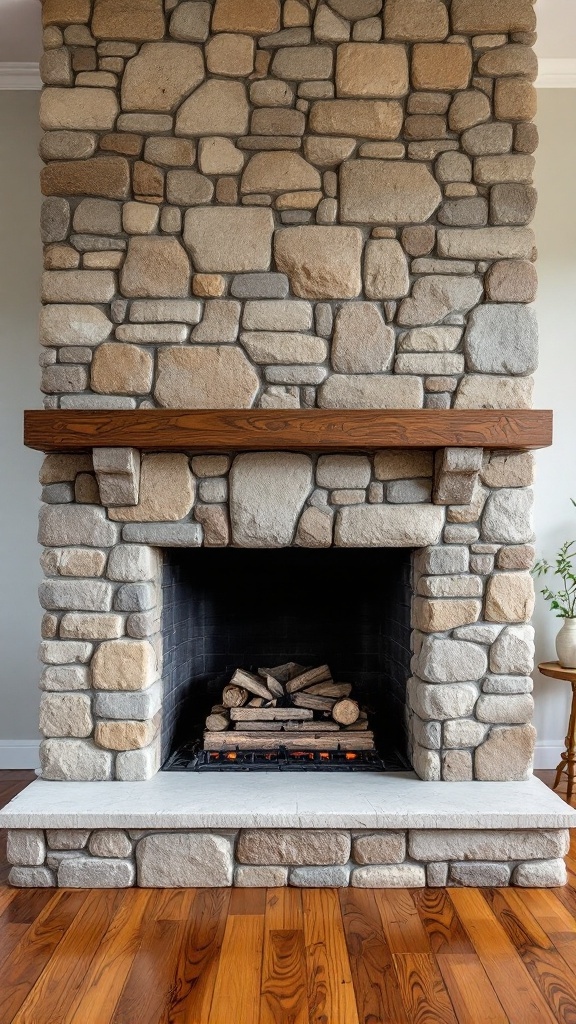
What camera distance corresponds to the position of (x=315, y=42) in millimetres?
2725

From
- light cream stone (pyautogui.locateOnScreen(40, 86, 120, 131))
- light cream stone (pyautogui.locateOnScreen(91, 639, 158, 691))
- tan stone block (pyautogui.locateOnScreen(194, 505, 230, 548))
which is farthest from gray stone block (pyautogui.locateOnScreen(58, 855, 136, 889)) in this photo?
light cream stone (pyautogui.locateOnScreen(40, 86, 120, 131))

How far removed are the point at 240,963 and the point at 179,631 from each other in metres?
1.43

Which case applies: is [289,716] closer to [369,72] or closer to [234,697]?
[234,697]

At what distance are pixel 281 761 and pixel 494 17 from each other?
275 centimetres

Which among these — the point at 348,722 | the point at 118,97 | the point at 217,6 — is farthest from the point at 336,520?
the point at 217,6

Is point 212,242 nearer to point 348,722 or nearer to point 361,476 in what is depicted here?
point 361,476

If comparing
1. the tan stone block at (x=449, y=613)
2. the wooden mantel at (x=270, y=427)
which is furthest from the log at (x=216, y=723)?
the wooden mantel at (x=270, y=427)

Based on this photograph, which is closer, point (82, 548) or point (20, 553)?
point (82, 548)

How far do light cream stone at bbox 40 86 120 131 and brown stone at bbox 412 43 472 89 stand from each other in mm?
1086

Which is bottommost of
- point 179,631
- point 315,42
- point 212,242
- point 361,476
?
point 179,631

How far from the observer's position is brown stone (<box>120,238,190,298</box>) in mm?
2701

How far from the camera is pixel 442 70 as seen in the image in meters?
2.71

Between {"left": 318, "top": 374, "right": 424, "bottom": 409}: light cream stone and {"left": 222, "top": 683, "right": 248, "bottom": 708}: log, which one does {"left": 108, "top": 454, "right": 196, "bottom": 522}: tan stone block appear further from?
{"left": 222, "top": 683, "right": 248, "bottom": 708}: log

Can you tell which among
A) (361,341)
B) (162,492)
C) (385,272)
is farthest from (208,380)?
(385,272)
